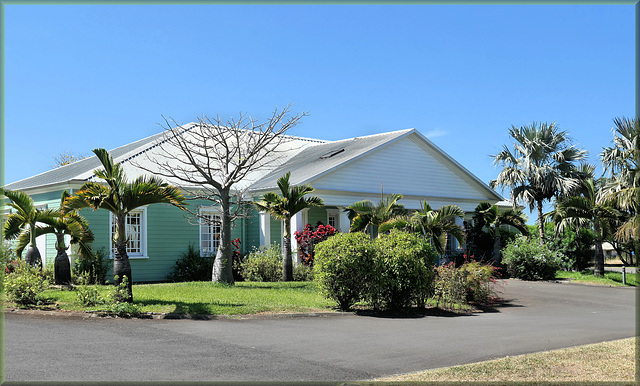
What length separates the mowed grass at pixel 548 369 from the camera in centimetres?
715

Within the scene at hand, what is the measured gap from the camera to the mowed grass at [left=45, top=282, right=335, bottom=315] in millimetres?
13281

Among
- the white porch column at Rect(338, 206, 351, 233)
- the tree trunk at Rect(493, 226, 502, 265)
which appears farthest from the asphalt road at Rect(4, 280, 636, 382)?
the tree trunk at Rect(493, 226, 502, 265)

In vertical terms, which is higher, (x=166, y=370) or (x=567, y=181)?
(x=567, y=181)

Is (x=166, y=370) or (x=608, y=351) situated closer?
(x=166, y=370)

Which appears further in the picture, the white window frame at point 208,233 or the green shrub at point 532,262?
the green shrub at point 532,262

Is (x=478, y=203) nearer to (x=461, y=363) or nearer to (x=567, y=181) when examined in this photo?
(x=567, y=181)

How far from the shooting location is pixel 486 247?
27594mm

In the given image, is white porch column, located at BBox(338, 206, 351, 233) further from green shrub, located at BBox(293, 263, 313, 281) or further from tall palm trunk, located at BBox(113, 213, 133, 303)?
tall palm trunk, located at BBox(113, 213, 133, 303)

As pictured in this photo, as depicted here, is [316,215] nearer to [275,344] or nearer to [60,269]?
[60,269]

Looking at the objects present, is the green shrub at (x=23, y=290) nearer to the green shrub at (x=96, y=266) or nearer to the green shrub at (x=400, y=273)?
the green shrub at (x=96, y=266)

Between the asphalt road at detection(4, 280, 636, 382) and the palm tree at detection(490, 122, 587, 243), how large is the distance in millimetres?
14295

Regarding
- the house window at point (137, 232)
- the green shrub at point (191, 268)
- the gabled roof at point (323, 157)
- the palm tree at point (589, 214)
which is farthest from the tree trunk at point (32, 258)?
the palm tree at point (589, 214)

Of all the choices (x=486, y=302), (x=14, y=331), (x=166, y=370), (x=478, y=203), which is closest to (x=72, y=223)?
(x=14, y=331)

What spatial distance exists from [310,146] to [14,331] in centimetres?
2287
